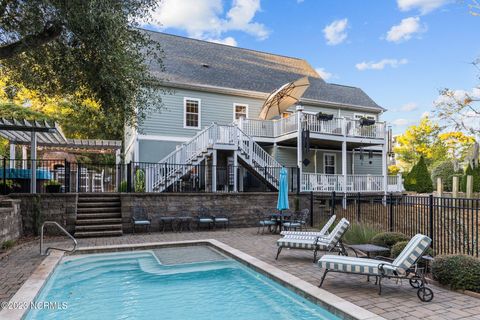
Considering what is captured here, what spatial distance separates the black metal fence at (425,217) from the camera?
761 centimetres

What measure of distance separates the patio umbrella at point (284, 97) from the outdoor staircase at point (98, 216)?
30.0ft

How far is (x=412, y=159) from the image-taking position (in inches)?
1816

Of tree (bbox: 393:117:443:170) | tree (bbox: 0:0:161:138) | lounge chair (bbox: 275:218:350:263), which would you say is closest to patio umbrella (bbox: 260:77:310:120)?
tree (bbox: 0:0:161:138)

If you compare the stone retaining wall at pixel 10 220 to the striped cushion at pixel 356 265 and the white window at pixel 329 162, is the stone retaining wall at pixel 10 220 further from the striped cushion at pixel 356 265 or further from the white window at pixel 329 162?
the white window at pixel 329 162

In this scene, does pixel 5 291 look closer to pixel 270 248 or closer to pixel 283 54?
pixel 270 248

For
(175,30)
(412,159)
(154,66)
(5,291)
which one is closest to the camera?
(5,291)

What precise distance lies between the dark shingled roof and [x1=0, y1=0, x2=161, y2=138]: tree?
7696 mm

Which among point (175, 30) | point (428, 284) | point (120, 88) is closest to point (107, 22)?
point (120, 88)

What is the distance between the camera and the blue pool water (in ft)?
17.7

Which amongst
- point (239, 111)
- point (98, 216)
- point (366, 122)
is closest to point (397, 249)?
point (98, 216)

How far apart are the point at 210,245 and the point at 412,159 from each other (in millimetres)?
43290

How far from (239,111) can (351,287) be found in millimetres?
15561

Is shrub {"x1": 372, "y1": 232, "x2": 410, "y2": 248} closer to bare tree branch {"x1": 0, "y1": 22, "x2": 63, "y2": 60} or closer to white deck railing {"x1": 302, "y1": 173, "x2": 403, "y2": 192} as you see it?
white deck railing {"x1": 302, "y1": 173, "x2": 403, "y2": 192}

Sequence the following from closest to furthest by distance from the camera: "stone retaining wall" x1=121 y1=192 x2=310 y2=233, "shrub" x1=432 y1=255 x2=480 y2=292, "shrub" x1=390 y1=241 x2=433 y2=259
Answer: "shrub" x1=432 y1=255 x2=480 y2=292 < "shrub" x1=390 y1=241 x2=433 y2=259 < "stone retaining wall" x1=121 y1=192 x2=310 y2=233
